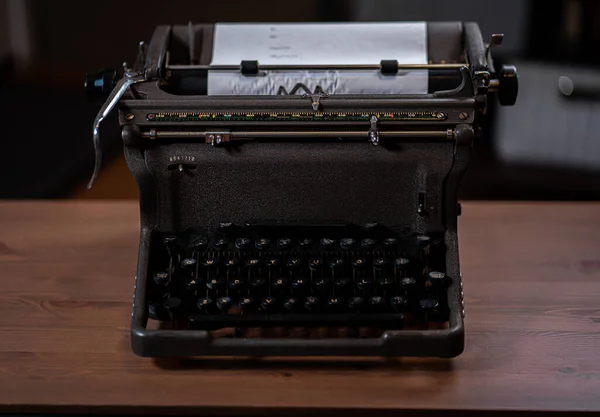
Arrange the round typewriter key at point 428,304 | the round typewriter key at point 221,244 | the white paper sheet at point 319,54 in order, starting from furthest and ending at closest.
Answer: the white paper sheet at point 319,54, the round typewriter key at point 221,244, the round typewriter key at point 428,304

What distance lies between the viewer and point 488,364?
170 cm

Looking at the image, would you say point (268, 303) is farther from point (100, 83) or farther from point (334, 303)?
point (100, 83)

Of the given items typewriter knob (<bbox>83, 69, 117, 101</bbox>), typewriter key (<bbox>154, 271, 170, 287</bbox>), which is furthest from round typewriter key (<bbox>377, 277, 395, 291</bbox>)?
typewriter knob (<bbox>83, 69, 117, 101</bbox>)

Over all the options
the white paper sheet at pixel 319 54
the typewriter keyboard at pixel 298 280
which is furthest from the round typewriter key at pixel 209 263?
the white paper sheet at pixel 319 54

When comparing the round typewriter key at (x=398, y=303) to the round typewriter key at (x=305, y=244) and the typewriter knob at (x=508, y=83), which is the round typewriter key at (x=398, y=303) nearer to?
the round typewriter key at (x=305, y=244)

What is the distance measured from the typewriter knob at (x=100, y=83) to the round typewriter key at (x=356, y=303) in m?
0.75

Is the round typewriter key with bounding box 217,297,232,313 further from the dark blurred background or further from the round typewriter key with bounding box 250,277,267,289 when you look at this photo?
the dark blurred background

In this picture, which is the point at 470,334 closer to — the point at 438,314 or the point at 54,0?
the point at 438,314

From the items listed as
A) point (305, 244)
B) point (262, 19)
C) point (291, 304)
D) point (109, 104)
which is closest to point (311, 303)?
point (291, 304)

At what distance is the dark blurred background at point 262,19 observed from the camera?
8.98ft

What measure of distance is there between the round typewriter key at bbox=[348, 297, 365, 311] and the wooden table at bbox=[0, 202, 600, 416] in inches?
4.7

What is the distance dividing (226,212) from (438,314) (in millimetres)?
535

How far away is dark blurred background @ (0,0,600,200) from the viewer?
2736 mm

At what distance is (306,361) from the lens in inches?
67.7
